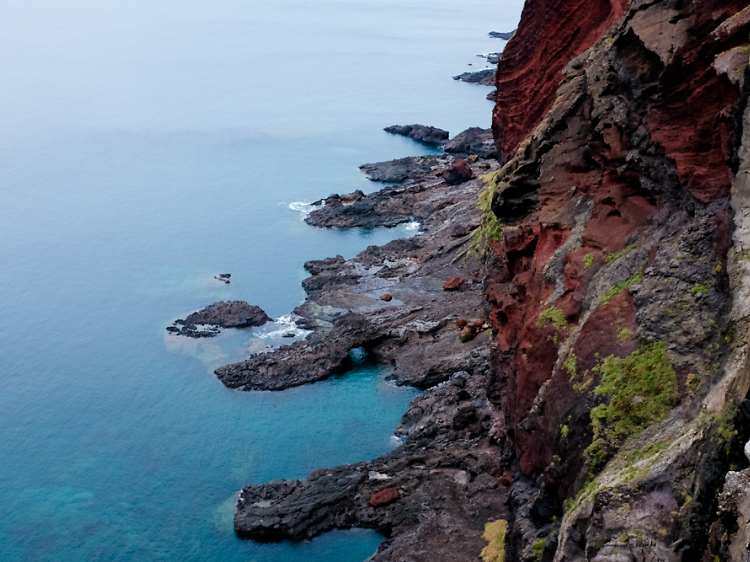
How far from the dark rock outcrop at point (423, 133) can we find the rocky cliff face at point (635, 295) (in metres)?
67.8

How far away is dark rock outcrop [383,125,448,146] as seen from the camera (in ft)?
310

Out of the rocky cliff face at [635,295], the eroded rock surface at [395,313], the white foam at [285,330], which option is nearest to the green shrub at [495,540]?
the rocky cliff face at [635,295]

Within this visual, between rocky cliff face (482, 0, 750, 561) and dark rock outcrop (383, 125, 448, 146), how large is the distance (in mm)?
67803

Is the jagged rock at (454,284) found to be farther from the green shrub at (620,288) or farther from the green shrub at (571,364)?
the green shrub at (620,288)

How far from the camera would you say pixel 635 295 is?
17.9 m

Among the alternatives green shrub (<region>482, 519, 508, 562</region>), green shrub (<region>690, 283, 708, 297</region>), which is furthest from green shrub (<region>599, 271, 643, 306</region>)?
green shrub (<region>482, 519, 508, 562</region>)

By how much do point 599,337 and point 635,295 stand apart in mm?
1546

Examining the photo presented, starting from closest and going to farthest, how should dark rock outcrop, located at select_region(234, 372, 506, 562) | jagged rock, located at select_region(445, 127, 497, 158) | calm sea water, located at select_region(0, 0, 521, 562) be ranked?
1. dark rock outcrop, located at select_region(234, 372, 506, 562)
2. calm sea water, located at select_region(0, 0, 521, 562)
3. jagged rock, located at select_region(445, 127, 497, 158)

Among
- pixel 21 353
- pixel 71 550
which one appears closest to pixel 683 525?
pixel 71 550

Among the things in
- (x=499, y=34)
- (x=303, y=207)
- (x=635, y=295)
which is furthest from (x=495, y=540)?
(x=499, y=34)

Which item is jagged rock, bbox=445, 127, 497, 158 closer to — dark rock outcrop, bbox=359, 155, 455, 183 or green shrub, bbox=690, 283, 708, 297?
dark rock outcrop, bbox=359, 155, 455, 183

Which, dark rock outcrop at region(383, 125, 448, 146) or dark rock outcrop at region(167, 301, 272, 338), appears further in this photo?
dark rock outcrop at region(383, 125, 448, 146)

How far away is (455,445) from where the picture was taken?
32.5 meters

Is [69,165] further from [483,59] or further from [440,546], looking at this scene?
[483,59]
